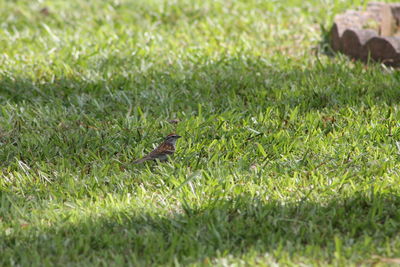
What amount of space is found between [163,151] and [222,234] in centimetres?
97

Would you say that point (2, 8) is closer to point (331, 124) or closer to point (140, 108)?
point (140, 108)

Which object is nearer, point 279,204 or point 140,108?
point 279,204

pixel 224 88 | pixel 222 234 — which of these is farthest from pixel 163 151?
pixel 224 88

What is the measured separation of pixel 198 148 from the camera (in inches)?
162

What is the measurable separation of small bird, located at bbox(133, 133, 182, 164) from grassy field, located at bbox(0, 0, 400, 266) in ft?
0.19

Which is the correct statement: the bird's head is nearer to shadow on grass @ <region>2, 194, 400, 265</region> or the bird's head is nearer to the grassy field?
the grassy field

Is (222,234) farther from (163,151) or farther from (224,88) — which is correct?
(224,88)

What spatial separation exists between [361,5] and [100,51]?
3140mm

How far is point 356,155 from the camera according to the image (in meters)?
3.92

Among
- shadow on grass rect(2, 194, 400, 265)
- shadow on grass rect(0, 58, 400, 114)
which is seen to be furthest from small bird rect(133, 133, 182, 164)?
shadow on grass rect(0, 58, 400, 114)

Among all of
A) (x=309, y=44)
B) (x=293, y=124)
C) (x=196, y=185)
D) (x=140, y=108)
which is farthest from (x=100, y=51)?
(x=196, y=185)

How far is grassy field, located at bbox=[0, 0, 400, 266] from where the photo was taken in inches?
122

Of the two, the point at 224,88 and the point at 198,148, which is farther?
the point at 224,88

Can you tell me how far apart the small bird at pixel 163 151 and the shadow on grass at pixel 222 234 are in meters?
0.64
